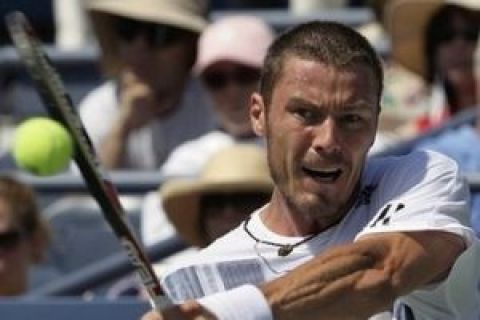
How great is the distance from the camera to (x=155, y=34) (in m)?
7.38

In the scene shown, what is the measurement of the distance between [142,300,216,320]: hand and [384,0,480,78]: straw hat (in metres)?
3.88

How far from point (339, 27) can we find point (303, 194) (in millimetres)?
366

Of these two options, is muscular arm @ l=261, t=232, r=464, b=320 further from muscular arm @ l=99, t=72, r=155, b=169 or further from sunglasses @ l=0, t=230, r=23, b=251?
muscular arm @ l=99, t=72, r=155, b=169

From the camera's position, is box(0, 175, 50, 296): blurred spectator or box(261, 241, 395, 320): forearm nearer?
box(261, 241, 395, 320): forearm

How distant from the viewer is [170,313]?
3.69 metres

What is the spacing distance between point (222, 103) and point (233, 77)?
5.3 inches

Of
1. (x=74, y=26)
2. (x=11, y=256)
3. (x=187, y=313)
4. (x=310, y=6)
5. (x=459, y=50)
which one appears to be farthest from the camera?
(x=74, y=26)

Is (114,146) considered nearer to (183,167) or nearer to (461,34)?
(183,167)

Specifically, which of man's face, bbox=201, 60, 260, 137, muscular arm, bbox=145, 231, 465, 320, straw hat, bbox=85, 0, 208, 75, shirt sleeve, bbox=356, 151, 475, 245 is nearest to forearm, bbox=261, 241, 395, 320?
muscular arm, bbox=145, 231, 465, 320

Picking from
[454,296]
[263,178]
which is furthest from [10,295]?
[454,296]

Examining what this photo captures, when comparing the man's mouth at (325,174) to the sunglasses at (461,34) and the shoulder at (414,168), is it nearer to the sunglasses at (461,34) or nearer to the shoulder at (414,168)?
the shoulder at (414,168)

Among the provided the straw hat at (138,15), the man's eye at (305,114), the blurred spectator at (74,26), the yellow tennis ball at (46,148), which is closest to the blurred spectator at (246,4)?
the blurred spectator at (74,26)

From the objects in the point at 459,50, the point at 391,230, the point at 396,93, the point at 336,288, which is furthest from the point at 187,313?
the point at 396,93

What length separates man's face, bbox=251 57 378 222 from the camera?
13.1 ft
